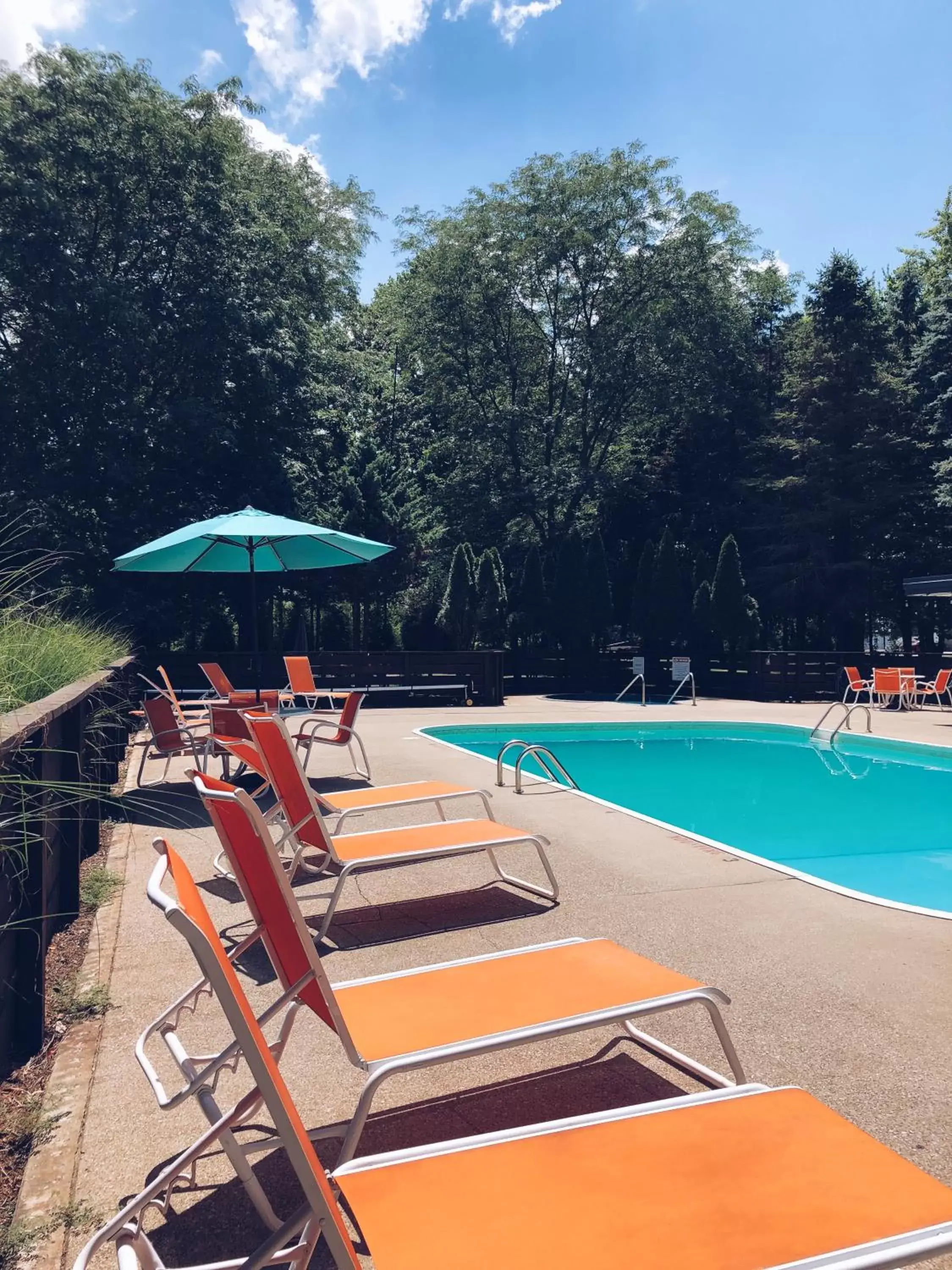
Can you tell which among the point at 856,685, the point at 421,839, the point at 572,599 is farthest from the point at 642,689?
the point at 421,839

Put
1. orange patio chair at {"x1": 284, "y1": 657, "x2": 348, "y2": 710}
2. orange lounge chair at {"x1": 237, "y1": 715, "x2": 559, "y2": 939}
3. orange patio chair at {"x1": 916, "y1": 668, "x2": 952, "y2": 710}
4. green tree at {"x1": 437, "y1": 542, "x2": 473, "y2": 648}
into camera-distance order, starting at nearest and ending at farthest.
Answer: orange lounge chair at {"x1": 237, "y1": 715, "x2": 559, "y2": 939}, orange patio chair at {"x1": 284, "y1": 657, "x2": 348, "y2": 710}, orange patio chair at {"x1": 916, "y1": 668, "x2": 952, "y2": 710}, green tree at {"x1": 437, "y1": 542, "x2": 473, "y2": 648}

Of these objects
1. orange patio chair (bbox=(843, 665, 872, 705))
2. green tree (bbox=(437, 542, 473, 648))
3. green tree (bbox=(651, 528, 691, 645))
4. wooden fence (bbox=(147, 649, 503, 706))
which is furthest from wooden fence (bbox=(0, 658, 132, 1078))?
green tree (bbox=(651, 528, 691, 645))

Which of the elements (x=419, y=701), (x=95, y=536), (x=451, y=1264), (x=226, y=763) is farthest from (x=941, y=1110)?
(x=95, y=536)

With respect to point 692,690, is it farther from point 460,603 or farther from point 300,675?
point 300,675

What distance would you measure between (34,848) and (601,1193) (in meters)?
2.55

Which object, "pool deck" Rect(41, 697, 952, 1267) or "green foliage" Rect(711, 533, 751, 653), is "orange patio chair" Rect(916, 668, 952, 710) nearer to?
"green foliage" Rect(711, 533, 751, 653)

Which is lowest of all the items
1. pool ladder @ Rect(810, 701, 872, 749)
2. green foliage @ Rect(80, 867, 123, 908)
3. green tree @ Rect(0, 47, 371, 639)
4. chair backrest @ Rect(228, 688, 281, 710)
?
pool ladder @ Rect(810, 701, 872, 749)

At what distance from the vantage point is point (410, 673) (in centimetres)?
1997

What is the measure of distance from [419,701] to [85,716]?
14.7 meters

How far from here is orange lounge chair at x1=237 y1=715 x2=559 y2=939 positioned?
4.44 metres

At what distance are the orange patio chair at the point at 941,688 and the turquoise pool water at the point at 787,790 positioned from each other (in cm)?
581

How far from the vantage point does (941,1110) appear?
279 centimetres

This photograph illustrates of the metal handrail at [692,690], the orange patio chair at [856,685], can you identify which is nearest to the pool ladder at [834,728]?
the orange patio chair at [856,685]

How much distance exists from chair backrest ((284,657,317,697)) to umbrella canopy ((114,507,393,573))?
4.99 ft
